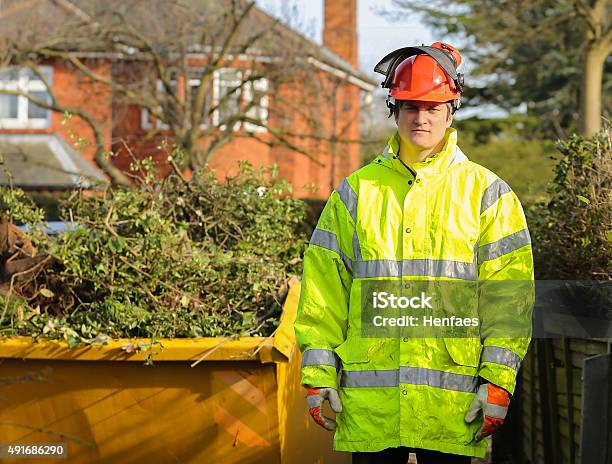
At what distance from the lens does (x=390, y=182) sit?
3.64m

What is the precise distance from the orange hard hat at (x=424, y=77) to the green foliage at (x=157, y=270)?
1851 mm

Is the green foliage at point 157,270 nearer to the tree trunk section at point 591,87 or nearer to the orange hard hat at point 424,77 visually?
the orange hard hat at point 424,77

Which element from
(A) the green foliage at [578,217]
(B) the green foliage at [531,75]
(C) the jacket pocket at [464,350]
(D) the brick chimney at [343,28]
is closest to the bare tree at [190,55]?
(B) the green foliage at [531,75]

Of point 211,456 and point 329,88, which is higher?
point 329,88

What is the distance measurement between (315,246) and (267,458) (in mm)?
1596

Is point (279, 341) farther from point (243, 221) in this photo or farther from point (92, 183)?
point (92, 183)

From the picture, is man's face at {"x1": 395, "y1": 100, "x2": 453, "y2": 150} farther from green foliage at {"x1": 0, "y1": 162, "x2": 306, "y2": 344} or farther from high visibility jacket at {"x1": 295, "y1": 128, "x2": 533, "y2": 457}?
green foliage at {"x1": 0, "y1": 162, "x2": 306, "y2": 344}

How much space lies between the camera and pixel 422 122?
3.62 m

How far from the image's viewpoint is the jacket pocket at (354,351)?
11.6 ft

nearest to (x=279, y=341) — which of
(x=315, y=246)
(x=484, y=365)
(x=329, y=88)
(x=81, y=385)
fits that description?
(x=81, y=385)

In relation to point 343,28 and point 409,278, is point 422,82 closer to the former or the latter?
point 409,278

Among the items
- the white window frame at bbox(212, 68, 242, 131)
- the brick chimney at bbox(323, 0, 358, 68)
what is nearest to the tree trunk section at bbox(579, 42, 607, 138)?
the white window frame at bbox(212, 68, 242, 131)

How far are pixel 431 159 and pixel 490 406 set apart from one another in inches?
33.1

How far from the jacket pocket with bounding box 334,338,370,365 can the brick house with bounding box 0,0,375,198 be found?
7.81 metres
